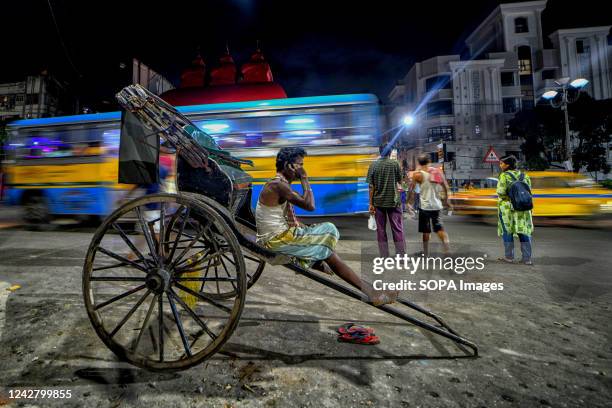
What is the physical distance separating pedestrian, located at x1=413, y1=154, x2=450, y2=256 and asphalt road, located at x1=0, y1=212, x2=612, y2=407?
1.46 meters

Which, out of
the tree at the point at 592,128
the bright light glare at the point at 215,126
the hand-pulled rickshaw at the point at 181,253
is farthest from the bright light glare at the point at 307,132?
the tree at the point at 592,128

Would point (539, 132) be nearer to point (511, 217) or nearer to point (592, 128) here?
point (592, 128)

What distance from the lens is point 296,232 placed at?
2.52m

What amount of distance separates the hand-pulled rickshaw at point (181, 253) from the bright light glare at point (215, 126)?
5.31 m

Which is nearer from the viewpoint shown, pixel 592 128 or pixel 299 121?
pixel 299 121

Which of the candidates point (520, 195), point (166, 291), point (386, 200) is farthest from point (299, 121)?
point (166, 291)

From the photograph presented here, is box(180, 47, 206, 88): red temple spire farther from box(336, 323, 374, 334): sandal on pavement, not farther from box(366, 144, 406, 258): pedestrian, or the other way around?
box(336, 323, 374, 334): sandal on pavement

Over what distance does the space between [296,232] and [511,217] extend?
A: 181 inches

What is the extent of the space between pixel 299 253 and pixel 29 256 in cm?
558

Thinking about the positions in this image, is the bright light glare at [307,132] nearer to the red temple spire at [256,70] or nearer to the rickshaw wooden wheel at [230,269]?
the rickshaw wooden wheel at [230,269]

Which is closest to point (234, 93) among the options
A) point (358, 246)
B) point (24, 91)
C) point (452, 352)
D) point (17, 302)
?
point (358, 246)

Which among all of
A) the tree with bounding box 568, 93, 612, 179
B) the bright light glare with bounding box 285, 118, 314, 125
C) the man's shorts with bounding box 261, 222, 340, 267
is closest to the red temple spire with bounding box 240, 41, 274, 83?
the bright light glare with bounding box 285, 118, 314, 125

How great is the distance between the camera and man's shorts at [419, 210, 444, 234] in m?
5.35

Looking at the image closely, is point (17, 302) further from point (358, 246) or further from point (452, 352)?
point (358, 246)
